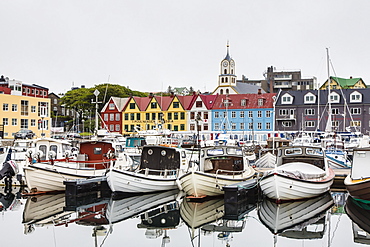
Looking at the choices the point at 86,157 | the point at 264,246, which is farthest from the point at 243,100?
the point at 264,246

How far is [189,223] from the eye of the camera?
1741 centimetres

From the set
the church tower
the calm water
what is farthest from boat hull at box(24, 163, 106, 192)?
the church tower

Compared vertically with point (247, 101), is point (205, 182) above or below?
below

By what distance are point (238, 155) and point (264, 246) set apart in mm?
8831

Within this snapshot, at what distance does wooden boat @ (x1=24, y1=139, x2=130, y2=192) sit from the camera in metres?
22.4

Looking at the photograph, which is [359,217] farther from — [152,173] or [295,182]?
[152,173]

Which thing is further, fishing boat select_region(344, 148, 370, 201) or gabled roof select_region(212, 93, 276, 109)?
gabled roof select_region(212, 93, 276, 109)

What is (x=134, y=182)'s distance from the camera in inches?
859

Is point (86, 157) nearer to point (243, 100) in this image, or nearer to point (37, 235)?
point (37, 235)

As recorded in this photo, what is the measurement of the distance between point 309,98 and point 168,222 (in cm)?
5136

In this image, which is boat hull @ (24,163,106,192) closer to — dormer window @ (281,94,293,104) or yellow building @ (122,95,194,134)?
dormer window @ (281,94,293,104)

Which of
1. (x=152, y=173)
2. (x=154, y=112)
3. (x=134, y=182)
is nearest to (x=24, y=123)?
(x=154, y=112)

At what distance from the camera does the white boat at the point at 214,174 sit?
20312 mm

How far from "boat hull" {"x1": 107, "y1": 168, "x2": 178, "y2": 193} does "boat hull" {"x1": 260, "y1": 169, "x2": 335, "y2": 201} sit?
5.29 m
